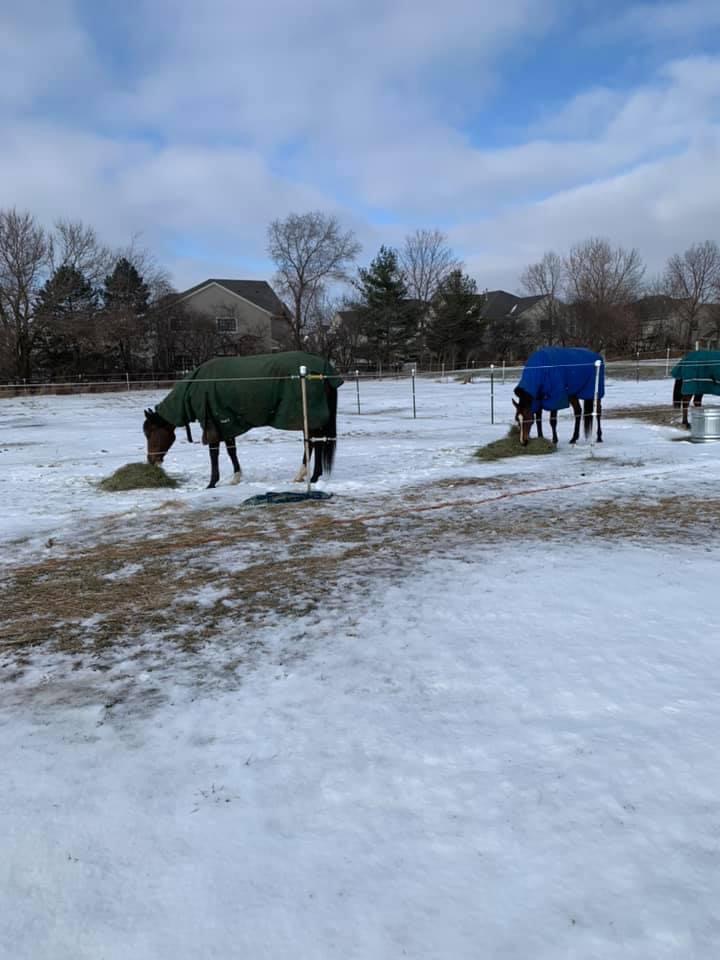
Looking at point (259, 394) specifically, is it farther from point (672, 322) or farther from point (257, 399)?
point (672, 322)

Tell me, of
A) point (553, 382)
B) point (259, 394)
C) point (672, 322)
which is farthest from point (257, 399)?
point (672, 322)

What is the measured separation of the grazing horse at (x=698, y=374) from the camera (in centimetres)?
1081

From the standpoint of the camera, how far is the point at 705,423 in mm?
9578

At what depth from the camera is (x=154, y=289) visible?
42.9 m

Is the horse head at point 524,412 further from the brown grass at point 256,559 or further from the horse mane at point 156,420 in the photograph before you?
the horse mane at point 156,420

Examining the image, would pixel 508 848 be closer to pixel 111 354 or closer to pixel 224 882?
pixel 224 882

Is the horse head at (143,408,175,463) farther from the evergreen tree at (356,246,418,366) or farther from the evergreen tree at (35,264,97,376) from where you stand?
the evergreen tree at (356,246,418,366)

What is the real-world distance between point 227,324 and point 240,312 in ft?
5.95

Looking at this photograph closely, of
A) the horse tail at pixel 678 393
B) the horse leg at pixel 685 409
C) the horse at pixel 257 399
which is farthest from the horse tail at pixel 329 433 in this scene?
the horse tail at pixel 678 393

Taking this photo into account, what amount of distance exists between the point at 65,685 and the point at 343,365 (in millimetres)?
47904

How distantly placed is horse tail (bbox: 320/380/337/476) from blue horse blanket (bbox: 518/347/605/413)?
3.41 metres

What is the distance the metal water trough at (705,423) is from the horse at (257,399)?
615cm

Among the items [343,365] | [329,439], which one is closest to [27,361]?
[343,365]

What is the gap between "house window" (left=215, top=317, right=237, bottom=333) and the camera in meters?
49.1
